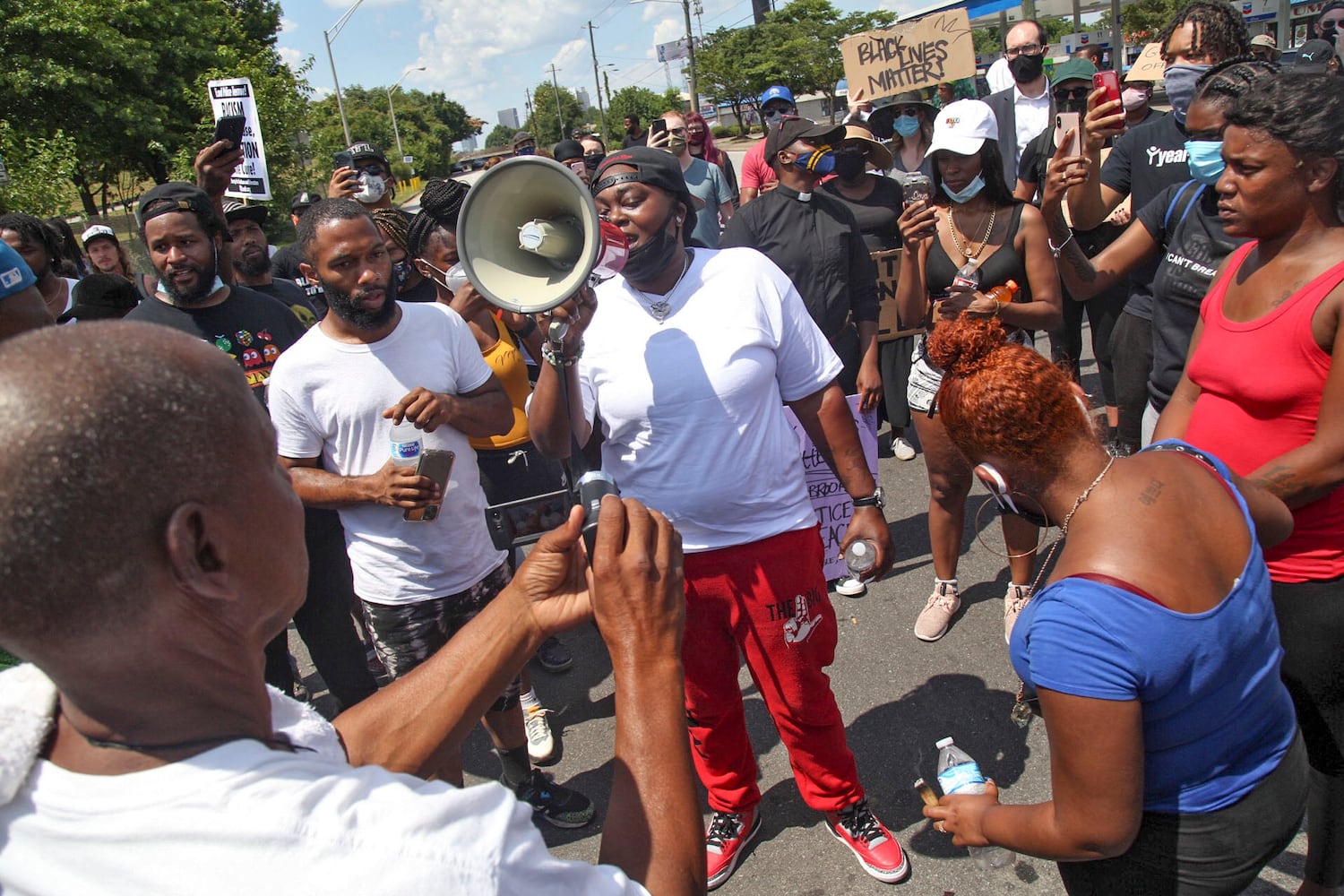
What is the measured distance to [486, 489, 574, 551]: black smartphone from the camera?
7.46ft

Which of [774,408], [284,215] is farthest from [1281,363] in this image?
[284,215]

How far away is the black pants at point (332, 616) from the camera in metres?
3.17

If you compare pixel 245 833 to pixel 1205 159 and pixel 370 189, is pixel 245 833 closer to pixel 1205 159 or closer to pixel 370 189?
pixel 1205 159

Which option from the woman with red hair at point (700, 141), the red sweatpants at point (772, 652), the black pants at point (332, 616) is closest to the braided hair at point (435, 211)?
the black pants at point (332, 616)

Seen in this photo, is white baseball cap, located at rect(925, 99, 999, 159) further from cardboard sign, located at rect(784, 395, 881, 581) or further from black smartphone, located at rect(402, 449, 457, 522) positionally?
black smartphone, located at rect(402, 449, 457, 522)

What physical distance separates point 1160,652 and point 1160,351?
2048 mm

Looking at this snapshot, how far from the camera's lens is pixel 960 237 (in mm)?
3689

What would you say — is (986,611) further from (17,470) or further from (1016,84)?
(1016,84)

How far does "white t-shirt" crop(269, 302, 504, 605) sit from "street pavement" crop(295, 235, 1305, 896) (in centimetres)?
106

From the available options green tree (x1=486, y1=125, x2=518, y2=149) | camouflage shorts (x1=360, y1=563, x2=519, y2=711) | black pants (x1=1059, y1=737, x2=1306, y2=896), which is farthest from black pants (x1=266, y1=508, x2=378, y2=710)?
green tree (x1=486, y1=125, x2=518, y2=149)

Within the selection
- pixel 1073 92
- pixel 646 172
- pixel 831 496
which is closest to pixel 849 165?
pixel 831 496

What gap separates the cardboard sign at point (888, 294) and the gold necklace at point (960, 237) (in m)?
0.94

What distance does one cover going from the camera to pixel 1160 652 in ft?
4.60

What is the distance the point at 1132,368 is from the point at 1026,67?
12.0 ft
